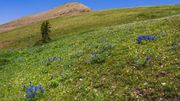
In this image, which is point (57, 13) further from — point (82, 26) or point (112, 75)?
point (112, 75)

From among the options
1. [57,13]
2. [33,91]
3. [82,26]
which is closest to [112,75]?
[33,91]

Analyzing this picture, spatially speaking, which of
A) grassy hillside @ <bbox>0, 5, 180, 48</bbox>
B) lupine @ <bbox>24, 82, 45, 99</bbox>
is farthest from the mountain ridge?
lupine @ <bbox>24, 82, 45, 99</bbox>

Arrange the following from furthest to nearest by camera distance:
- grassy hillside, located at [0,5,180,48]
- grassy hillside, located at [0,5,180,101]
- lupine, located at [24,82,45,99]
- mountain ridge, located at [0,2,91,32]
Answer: mountain ridge, located at [0,2,91,32] < grassy hillside, located at [0,5,180,48] < lupine, located at [24,82,45,99] < grassy hillside, located at [0,5,180,101]

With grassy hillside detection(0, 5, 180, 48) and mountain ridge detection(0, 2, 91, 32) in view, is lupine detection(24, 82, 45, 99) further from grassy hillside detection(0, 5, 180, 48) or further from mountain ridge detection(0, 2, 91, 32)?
mountain ridge detection(0, 2, 91, 32)

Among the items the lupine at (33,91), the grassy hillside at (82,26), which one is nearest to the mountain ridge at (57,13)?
the grassy hillside at (82,26)

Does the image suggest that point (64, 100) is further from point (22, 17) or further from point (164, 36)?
point (22, 17)

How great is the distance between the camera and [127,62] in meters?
15.1

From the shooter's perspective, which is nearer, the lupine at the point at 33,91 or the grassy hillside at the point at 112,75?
the grassy hillside at the point at 112,75

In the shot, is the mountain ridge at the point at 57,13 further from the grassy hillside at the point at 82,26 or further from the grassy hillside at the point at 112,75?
the grassy hillside at the point at 112,75

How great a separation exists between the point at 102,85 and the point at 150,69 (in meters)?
2.38

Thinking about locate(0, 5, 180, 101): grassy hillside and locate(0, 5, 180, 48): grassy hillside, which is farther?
locate(0, 5, 180, 48): grassy hillside

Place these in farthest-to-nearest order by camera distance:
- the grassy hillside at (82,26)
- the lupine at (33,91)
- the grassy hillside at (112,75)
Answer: the grassy hillside at (82,26) < the lupine at (33,91) < the grassy hillside at (112,75)

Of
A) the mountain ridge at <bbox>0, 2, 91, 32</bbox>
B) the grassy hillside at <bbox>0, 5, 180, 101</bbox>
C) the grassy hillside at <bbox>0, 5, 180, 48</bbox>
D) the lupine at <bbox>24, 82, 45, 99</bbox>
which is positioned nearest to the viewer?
the grassy hillside at <bbox>0, 5, 180, 101</bbox>

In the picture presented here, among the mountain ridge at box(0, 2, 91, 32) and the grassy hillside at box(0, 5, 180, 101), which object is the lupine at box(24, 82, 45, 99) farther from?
the mountain ridge at box(0, 2, 91, 32)
